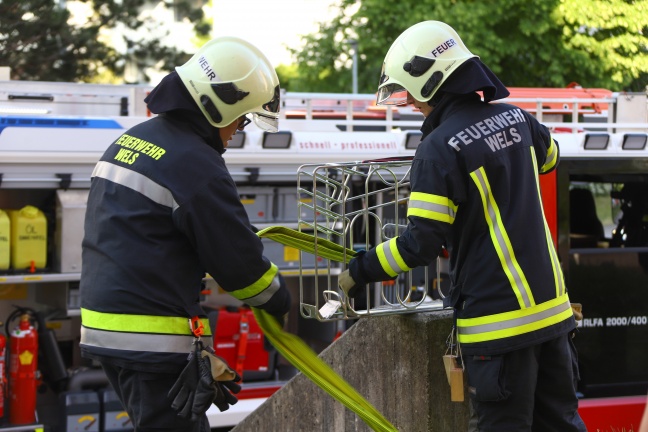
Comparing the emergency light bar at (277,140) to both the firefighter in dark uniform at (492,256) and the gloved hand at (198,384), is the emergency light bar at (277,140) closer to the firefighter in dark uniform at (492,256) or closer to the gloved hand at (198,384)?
the firefighter in dark uniform at (492,256)

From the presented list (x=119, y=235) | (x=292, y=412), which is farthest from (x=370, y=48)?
(x=119, y=235)

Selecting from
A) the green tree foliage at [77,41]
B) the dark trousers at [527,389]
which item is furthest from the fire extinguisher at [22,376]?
the green tree foliage at [77,41]

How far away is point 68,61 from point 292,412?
53.4 ft

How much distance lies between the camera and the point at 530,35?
658 inches

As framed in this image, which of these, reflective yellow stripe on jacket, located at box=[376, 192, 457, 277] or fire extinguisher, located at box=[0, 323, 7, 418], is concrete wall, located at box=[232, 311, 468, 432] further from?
fire extinguisher, located at box=[0, 323, 7, 418]

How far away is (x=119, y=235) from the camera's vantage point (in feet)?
9.79

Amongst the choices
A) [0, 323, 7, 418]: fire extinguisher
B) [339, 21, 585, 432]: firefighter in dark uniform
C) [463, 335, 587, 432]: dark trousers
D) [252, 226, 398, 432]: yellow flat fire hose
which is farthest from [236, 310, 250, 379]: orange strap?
[463, 335, 587, 432]: dark trousers

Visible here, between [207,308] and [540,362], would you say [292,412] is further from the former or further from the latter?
[207,308]

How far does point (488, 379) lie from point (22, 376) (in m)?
3.56

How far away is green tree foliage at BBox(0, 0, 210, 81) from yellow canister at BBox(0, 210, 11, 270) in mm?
13141

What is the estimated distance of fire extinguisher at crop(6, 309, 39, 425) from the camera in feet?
18.6

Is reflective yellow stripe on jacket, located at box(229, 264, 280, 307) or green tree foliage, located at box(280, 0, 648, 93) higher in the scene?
green tree foliage, located at box(280, 0, 648, 93)

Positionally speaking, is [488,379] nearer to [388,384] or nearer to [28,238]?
[388,384]

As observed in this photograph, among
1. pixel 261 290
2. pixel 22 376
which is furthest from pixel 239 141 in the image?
pixel 261 290
